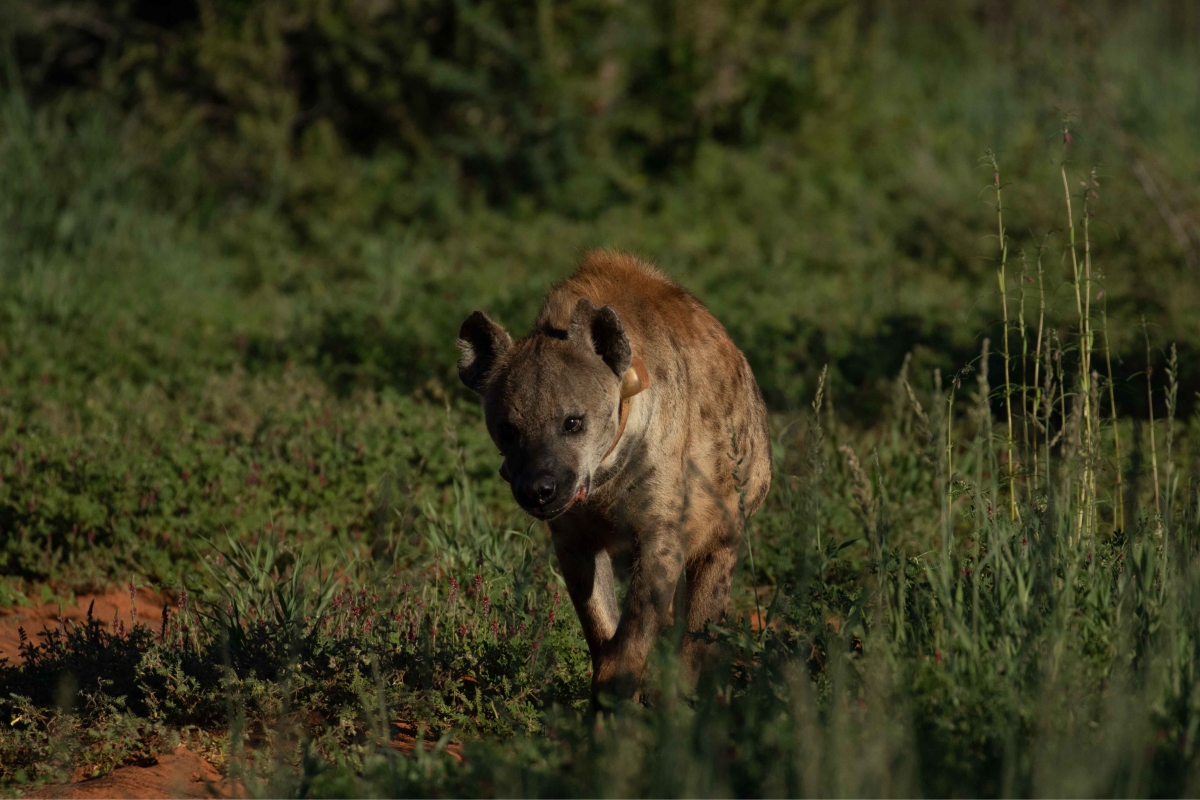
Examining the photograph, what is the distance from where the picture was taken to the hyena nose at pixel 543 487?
3898mm

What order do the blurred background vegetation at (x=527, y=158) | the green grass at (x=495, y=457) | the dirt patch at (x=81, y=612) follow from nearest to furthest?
1. the green grass at (x=495, y=457)
2. the dirt patch at (x=81, y=612)
3. the blurred background vegetation at (x=527, y=158)

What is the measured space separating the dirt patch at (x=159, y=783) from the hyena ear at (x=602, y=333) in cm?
167

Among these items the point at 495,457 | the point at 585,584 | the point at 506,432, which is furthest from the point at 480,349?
the point at 495,457

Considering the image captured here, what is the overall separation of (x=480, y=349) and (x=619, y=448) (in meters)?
0.56

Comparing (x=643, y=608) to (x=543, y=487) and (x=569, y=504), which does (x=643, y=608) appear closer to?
(x=569, y=504)

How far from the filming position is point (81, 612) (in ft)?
18.9

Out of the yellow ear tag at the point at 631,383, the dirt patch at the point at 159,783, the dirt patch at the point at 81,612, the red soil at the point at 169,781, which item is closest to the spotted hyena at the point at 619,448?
the yellow ear tag at the point at 631,383

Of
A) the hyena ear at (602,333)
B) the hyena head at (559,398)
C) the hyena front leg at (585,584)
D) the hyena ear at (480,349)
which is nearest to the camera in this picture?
the hyena head at (559,398)

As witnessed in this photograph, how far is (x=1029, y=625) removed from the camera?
3.43m

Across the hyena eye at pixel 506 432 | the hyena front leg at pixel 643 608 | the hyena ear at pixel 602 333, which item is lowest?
the hyena front leg at pixel 643 608

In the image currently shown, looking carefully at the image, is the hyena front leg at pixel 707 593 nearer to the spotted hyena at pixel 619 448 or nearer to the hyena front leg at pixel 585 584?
the spotted hyena at pixel 619 448

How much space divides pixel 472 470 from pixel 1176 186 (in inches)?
259

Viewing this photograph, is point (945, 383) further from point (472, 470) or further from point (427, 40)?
point (427, 40)

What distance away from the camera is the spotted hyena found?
4.10 m
